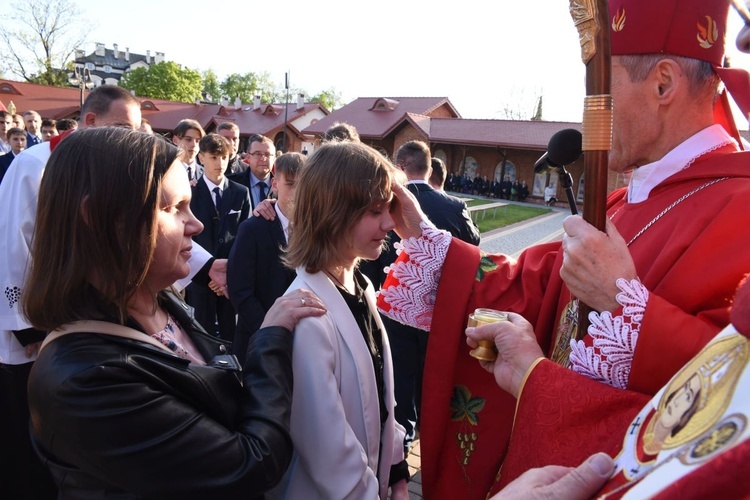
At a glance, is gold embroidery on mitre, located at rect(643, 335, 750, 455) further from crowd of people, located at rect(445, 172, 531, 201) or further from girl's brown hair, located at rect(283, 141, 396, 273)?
crowd of people, located at rect(445, 172, 531, 201)

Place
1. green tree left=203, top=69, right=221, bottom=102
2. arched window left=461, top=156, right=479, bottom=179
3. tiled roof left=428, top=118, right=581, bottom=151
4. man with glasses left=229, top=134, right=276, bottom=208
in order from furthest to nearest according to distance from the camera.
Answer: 1. green tree left=203, top=69, right=221, bottom=102
2. arched window left=461, top=156, right=479, bottom=179
3. tiled roof left=428, top=118, right=581, bottom=151
4. man with glasses left=229, top=134, right=276, bottom=208

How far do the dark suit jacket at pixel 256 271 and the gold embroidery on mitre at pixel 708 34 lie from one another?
272cm

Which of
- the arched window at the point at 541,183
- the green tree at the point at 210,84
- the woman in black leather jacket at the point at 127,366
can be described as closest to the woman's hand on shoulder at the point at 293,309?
the woman in black leather jacket at the point at 127,366

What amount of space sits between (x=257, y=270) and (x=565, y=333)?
2.52 metres

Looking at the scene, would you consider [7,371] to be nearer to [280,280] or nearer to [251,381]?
[280,280]

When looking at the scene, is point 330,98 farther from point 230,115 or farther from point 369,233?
A: point 369,233

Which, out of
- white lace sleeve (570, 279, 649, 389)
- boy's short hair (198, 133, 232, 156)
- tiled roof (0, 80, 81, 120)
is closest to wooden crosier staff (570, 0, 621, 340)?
white lace sleeve (570, 279, 649, 389)

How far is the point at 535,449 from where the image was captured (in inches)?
50.2

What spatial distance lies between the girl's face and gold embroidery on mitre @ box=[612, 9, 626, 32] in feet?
3.28

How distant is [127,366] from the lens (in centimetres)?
113

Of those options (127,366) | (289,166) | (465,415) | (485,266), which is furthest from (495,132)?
(127,366)

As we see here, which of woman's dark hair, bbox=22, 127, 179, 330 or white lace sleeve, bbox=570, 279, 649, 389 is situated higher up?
woman's dark hair, bbox=22, 127, 179, 330

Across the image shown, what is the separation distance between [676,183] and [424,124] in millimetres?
31227

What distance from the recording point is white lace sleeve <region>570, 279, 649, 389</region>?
124 cm
